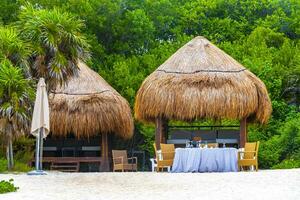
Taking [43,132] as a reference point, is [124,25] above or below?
above

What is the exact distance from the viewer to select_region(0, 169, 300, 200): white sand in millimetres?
12162

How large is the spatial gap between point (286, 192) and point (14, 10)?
16.2 meters

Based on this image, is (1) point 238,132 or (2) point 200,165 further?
(1) point 238,132

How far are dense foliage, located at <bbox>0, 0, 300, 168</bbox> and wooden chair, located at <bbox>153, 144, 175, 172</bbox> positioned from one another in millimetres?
3740

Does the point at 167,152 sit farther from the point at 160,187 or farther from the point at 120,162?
the point at 160,187

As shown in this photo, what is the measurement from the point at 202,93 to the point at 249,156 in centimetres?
235

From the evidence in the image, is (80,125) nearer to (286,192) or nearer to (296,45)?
(296,45)

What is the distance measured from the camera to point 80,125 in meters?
22.7

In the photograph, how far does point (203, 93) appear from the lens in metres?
20.4

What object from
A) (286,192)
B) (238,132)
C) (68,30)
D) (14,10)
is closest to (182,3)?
(14,10)

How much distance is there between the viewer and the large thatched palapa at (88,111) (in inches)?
897

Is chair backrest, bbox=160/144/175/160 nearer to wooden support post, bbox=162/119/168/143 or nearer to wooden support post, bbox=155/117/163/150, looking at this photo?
wooden support post, bbox=155/117/163/150

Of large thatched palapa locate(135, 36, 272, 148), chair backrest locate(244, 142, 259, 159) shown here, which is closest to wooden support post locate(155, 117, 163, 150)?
large thatched palapa locate(135, 36, 272, 148)

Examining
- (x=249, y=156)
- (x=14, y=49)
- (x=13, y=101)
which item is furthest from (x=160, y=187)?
(x=14, y=49)
